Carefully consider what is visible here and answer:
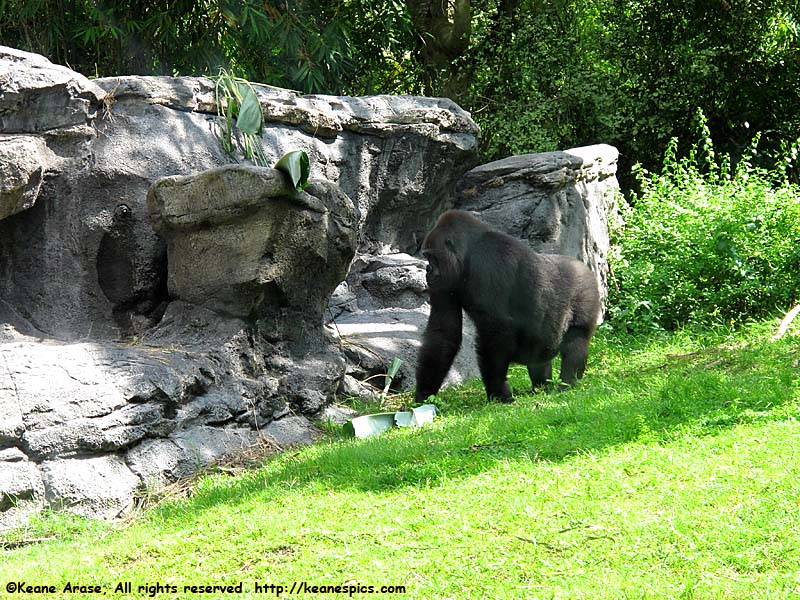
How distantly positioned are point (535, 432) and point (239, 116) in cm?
365

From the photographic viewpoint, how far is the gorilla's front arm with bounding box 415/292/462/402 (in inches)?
252

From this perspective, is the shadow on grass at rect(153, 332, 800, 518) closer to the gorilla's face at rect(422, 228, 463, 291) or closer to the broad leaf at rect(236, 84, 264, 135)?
the gorilla's face at rect(422, 228, 463, 291)

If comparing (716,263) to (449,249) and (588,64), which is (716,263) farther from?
(588,64)

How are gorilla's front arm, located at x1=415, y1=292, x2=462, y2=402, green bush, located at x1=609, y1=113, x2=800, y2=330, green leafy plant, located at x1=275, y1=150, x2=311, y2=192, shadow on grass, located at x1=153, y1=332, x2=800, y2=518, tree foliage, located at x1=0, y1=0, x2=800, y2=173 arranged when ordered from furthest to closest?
tree foliage, located at x1=0, y1=0, x2=800, y2=173 < green bush, located at x1=609, y1=113, x2=800, y2=330 < gorilla's front arm, located at x1=415, y1=292, x2=462, y2=402 < green leafy plant, located at x1=275, y1=150, x2=311, y2=192 < shadow on grass, located at x1=153, y1=332, x2=800, y2=518

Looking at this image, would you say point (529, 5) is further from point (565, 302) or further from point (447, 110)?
point (565, 302)

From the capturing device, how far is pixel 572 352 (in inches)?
267

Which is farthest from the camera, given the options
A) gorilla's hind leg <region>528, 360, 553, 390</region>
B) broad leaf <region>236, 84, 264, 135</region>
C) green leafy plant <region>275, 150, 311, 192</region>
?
broad leaf <region>236, 84, 264, 135</region>

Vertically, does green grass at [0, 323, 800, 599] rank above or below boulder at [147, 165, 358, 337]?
below

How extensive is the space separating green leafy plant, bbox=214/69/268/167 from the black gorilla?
1797 mm

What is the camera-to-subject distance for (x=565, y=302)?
21.6 feet

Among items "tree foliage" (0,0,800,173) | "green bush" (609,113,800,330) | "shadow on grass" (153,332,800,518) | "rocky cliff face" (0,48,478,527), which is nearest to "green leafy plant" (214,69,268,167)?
"rocky cliff face" (0,48,478,527)

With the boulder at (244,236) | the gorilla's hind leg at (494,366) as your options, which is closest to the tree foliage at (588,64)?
the boulder at (244,236)

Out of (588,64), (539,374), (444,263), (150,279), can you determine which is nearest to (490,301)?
(444,263)

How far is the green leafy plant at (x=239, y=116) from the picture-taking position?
23.7ft
